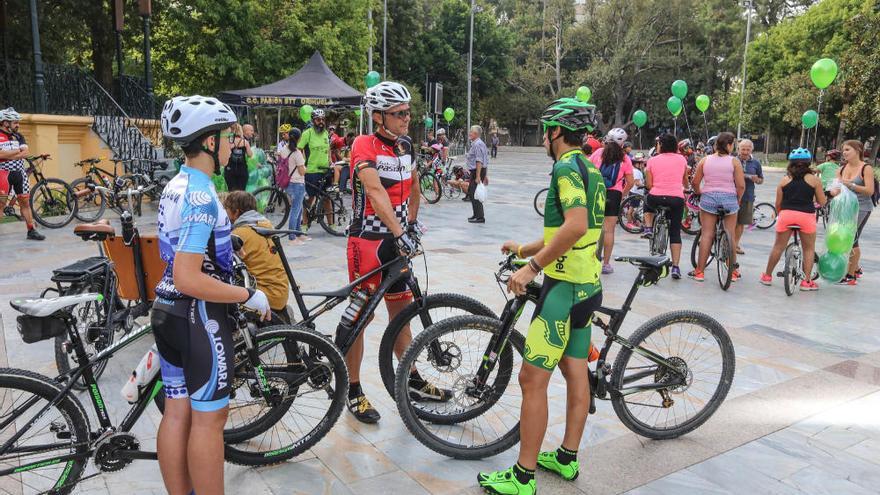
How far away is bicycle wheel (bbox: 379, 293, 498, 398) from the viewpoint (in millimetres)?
3744

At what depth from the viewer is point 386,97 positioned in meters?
3.74

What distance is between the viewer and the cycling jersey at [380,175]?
386 cm

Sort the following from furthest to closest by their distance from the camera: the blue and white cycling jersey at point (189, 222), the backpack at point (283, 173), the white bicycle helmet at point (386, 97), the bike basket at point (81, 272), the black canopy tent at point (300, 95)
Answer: the black canopy tent at point (300, 95), the backpack at point (283, 173), the bike basket at point (81, 272), the white bicycle helmet at point (386, 97), the blue and white cycling jersey at point (189, 222)

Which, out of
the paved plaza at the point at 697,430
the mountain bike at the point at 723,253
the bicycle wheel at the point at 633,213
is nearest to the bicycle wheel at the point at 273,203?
the paved plaza at the point at 697,430

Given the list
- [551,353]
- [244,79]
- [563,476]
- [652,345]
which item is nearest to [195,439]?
[551,353]

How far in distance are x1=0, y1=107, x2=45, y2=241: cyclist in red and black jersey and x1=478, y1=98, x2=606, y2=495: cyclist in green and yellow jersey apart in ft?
28.5

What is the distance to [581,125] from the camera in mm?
3084

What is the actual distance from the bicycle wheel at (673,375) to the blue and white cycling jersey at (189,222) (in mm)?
2198

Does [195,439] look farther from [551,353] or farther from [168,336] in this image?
[551,353]

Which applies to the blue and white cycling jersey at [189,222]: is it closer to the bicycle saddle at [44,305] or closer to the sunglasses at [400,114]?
the bicycle saddle at [44,305]

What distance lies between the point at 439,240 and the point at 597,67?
4140 centimetres

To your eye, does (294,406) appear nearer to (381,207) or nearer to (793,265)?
(381,207)

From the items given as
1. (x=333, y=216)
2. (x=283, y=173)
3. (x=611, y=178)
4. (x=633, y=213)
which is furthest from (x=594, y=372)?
(x=633, y=213)

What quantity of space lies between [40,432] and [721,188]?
7.15 m
